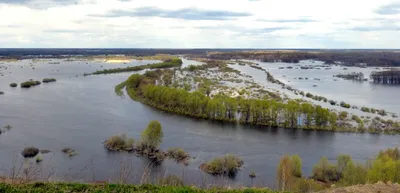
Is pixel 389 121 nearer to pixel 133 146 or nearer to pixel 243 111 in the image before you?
pixel 243 111

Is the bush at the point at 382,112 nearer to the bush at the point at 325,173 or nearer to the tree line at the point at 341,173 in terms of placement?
the tree line at the point at 341,173

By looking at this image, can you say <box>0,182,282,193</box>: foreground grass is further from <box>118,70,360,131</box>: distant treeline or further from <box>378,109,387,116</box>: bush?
<box>378,109,387,116</box>: bush

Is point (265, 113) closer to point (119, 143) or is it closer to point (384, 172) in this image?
point (119, 143)

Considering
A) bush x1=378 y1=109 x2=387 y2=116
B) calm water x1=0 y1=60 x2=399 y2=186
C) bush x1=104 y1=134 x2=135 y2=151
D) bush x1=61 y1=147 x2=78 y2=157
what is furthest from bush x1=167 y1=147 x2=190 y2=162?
bush x1=378 y1=109 x2=387 y2=116

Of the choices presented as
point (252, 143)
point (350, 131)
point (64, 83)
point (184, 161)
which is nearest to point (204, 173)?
point (184, 161)

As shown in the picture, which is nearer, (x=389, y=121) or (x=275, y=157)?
(x=275, y=157)
